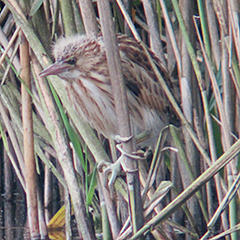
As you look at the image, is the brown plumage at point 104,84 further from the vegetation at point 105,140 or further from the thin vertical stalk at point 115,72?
the thin vertical stalk at point 115,72

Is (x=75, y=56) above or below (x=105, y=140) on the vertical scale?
above

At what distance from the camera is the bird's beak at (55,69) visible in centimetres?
138

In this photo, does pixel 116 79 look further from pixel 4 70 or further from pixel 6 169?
pixel 6 169

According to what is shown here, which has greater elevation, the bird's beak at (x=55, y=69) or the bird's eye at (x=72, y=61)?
the bird's eye at (x=72, y=61)

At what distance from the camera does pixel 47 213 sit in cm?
212

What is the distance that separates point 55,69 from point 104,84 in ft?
0.81

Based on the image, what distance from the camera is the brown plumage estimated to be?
1482 mm

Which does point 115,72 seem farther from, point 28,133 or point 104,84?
point 28,133

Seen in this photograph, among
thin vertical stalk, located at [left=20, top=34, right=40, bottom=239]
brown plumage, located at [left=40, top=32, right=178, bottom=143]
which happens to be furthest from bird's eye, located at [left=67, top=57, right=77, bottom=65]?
thin vertical stalk, located at [left=20, top=34, right=40, bottom=239]

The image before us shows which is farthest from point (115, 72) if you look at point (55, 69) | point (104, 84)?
point (104, 84)

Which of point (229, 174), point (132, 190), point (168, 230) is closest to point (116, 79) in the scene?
point (132, 190)

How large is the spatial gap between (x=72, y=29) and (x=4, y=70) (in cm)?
51

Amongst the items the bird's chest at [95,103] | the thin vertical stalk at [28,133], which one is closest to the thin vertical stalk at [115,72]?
the bird's chest at [95,103]

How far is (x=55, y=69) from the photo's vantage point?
1391 mm
